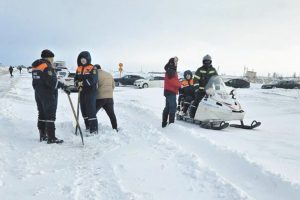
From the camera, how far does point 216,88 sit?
10.3 meters

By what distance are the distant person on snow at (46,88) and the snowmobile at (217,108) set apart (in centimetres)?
413

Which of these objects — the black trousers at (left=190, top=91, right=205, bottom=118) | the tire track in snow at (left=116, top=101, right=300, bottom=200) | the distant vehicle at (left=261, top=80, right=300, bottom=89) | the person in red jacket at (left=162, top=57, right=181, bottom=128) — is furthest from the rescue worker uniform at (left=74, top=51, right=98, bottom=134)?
the distant vehicle at (left=261, top=80, right=300, bottom=89)

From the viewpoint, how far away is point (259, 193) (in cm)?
455

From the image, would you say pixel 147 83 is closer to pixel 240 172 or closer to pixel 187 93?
pixel 187 93

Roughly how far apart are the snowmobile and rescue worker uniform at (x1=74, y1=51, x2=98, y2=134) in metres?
3.14

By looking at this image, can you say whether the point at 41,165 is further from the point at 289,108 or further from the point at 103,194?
the point at 289,108

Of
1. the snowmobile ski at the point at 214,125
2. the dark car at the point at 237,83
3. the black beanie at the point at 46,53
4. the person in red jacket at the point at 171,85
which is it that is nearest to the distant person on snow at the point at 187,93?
the snowmobile ski at the point at 214,125

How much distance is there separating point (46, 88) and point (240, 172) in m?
4.41

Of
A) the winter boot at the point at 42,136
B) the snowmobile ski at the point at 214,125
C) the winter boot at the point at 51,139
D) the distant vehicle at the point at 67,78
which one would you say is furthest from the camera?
the distant vehicle at the point at 67,78

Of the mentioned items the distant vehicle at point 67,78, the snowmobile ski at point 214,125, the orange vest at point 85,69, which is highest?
the orange vest at point 85,69

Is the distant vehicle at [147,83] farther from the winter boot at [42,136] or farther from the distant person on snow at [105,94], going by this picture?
the winter boot at [42,136]

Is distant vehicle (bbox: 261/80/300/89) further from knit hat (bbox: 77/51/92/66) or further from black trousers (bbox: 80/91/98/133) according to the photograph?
knit hat (bbox: 77/51/92/66)

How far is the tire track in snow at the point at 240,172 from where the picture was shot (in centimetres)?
449

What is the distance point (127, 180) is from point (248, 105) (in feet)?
54.5
